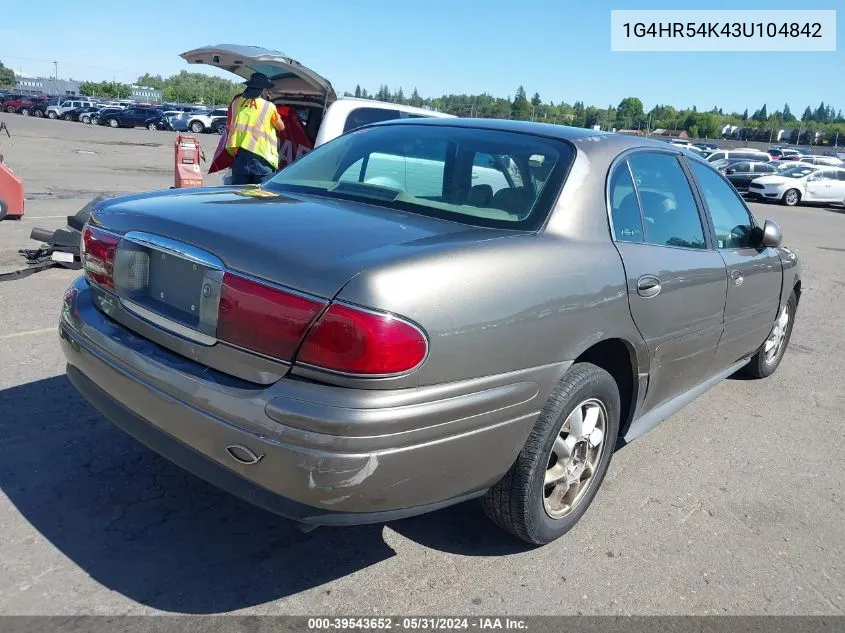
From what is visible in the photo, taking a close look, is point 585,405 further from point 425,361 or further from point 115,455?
point 115,455

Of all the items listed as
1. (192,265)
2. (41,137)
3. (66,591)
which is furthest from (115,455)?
(41,137)

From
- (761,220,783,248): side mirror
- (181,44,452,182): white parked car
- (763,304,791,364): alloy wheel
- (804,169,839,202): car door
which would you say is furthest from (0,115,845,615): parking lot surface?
(804,169,839,202): car door

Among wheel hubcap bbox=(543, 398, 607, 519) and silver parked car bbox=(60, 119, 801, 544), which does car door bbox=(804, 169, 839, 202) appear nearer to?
silver parked car bbox=(60, 119, 801, 544)

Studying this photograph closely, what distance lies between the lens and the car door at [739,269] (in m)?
3.98

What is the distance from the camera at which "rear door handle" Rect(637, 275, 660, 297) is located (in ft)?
10.0

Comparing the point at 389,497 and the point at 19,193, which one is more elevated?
the point at 19,193

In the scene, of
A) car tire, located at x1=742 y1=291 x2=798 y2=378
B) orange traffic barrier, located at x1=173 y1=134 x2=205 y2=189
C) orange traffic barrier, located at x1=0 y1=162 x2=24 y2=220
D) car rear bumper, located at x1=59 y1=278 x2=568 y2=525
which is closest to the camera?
car rear bumper, located at x1=59 y1=278 x2=568 y2=525

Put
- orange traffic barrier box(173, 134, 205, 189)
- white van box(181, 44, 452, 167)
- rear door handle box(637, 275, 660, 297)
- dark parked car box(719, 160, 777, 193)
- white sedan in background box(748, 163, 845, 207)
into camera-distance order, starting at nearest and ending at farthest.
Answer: rear door handle box(637, 275, 660, 297)
white van box(181, 44, 452, 167)
orange traffic barrier box(173, 134, 205, 189)
white sedan in background box(748, 163, 845, 207)
dark parked car box(719, 160, 777, 193)

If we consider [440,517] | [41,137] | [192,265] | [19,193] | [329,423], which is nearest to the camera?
[329,423]

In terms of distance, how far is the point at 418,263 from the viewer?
2.26 metres

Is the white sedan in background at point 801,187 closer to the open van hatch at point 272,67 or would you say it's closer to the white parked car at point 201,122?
the open van hatch at point 272,67

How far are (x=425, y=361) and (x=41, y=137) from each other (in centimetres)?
3308

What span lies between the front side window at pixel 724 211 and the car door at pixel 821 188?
2552cm

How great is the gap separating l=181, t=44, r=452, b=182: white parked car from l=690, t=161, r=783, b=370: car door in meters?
4.00
